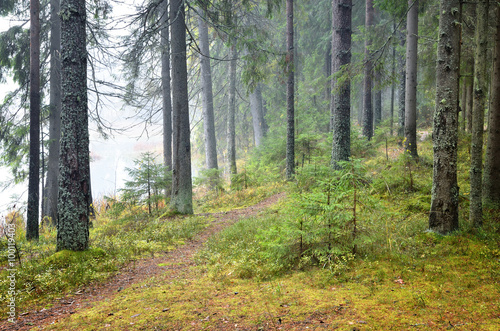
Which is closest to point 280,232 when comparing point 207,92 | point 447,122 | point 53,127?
point 447,122

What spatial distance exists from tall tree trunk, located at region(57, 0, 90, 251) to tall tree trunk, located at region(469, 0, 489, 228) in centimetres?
706

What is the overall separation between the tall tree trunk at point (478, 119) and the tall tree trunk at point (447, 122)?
1.22 ft

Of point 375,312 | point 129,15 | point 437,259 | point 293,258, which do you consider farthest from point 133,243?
point 129,15

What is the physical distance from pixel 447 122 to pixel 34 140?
1059 centimetres

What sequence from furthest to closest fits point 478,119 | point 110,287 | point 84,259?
point 84,259
point 478,119
point 110,287

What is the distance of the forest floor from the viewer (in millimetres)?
2840

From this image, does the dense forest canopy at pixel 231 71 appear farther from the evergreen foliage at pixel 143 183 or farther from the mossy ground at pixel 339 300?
the mossy ground at pixel 339 300

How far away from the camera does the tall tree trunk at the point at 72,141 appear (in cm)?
536

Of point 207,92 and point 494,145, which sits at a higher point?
point 207,92

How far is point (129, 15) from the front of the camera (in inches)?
346

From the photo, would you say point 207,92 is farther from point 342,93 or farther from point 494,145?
point 494,145

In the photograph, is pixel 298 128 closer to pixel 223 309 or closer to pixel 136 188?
pixel 136 188

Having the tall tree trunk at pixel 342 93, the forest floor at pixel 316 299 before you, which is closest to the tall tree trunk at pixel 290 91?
the tall tree trunk at pixel 342 93

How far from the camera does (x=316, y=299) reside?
333 cm
